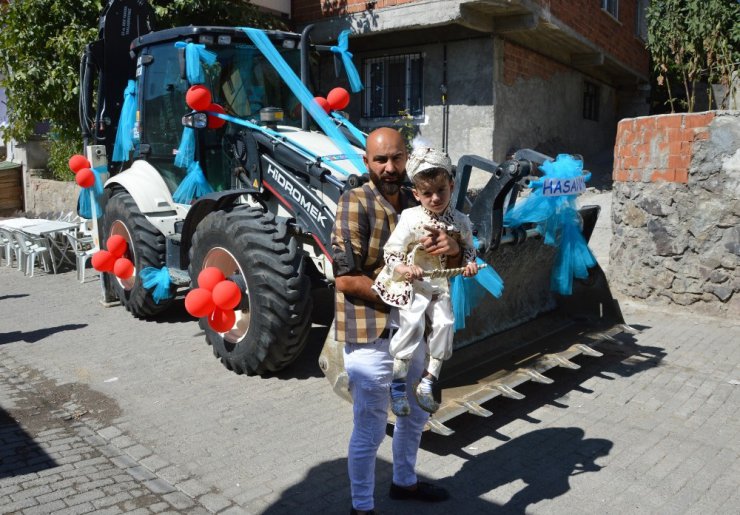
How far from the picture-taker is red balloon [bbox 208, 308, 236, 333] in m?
4.87

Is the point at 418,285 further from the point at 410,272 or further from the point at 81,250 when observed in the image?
the point at 81,250

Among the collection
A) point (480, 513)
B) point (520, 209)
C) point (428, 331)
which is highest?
point (520, 209)

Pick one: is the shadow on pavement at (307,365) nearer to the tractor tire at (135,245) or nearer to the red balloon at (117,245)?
the tractor tire at (135,245)

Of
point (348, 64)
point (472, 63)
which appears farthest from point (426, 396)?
point (472, 63)

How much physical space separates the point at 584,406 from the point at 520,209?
1460 mm

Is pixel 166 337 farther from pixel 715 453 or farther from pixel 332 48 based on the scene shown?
pixel 715 453

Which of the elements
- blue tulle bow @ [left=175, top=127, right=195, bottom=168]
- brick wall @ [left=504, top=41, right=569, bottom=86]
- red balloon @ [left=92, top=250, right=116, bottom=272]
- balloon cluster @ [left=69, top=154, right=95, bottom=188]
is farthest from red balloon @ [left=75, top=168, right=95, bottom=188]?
brick wall @ [left=504, top=41, right=569, bottom=86]

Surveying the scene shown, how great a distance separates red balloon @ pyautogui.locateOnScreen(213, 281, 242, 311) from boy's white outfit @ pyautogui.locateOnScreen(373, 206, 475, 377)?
6.90ft

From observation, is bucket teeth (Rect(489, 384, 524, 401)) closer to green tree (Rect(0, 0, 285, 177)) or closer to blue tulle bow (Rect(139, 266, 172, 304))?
blue tulle bow (Rect(139, 266, 172, 304))

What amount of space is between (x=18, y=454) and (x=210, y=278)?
1637mm

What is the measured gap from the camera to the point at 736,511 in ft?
10.9

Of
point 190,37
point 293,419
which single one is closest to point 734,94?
point 190,37

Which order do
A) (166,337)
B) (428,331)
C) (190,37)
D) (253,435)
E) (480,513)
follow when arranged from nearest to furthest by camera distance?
(428,331)
(480,513)
(253,435)
(190,37)
(166,337)

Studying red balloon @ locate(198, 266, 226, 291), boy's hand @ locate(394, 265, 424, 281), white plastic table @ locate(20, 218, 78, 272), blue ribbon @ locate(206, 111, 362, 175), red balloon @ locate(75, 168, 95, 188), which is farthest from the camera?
white plastic table @ locate(20, 218, 78, 272)
